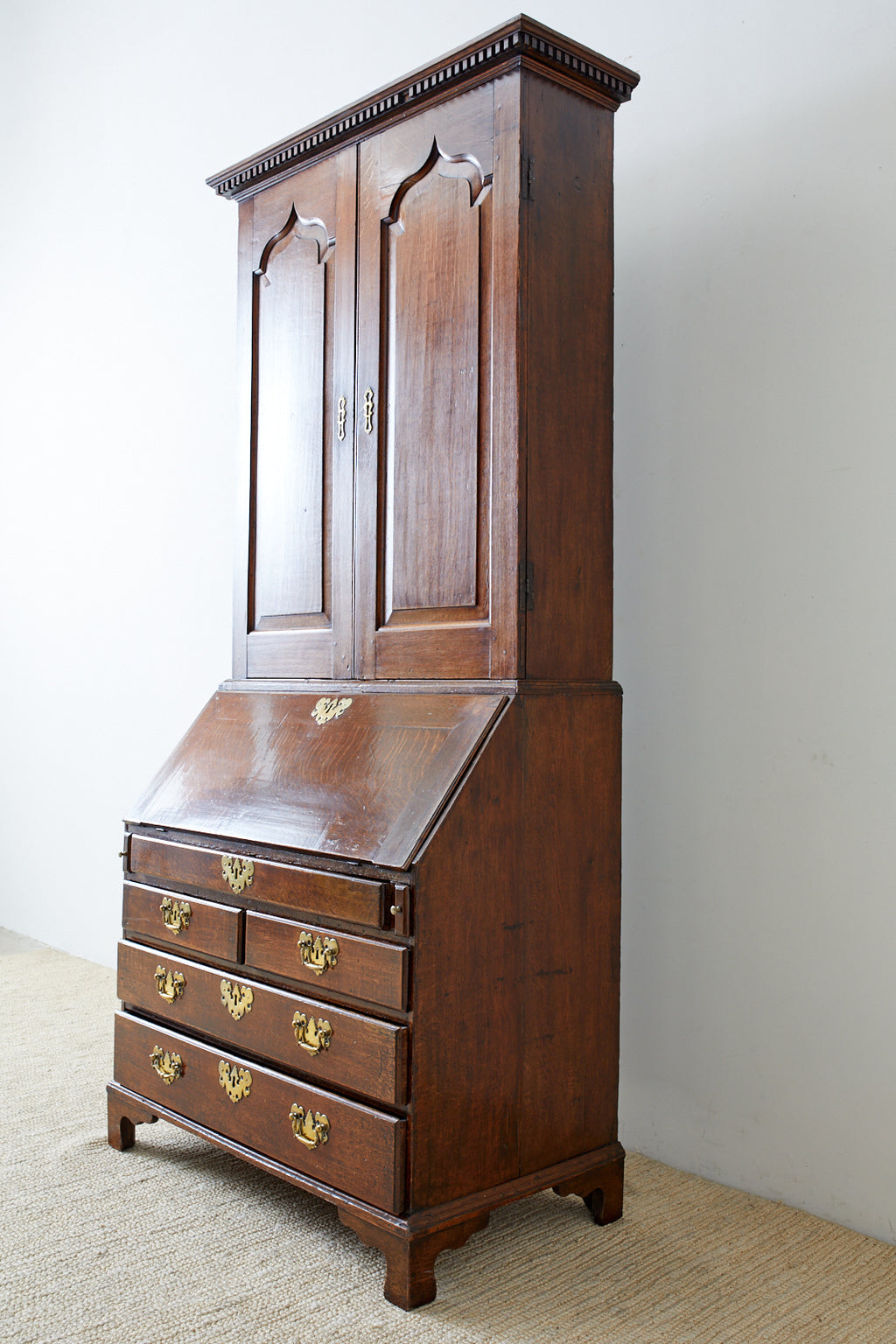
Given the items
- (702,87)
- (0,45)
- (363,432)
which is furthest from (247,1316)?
(0,45)

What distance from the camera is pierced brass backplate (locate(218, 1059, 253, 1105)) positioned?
2043 millimetres

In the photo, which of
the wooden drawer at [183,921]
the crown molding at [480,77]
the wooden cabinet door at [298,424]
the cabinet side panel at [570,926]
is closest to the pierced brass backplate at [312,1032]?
the wooden drawer at [183,921]

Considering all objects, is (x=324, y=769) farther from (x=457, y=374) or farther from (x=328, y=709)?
(x=457, y=374)

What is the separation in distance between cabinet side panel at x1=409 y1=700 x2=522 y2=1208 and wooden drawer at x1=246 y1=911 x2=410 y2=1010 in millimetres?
47

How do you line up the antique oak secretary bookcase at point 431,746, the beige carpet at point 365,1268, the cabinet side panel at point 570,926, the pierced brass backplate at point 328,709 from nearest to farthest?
the beige carpet at point 365,1268 < the antique oak secretary bookcase at point 431,746 < the cabinet side panel at point 570,926 < the pierced brass backplate at point 328,709

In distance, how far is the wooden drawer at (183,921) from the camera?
6.91 feet

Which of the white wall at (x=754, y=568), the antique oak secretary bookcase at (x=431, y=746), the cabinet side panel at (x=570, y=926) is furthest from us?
the white wall at (x=754, y=568)

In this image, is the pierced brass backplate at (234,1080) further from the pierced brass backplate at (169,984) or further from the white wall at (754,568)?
the white wall at (754,568)

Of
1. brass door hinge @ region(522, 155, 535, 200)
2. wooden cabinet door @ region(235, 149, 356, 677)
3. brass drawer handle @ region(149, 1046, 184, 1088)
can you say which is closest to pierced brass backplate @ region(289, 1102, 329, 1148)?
brass drawer handle @ region(149, 1046, 184, 1088)

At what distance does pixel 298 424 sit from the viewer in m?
2.36

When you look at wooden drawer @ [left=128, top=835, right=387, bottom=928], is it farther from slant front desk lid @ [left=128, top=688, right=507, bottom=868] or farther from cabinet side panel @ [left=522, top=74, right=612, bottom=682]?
cabinet side panel @ [left=522, top=74, right=612, bottom=682]

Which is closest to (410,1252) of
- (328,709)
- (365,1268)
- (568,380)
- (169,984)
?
(365,1268)

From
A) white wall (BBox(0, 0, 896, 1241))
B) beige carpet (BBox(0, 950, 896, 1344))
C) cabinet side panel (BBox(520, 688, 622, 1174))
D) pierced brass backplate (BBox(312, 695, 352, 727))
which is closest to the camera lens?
beige carpet (BBox(0, 950, 896, 1344))

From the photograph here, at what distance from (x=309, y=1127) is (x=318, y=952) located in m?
0.28
